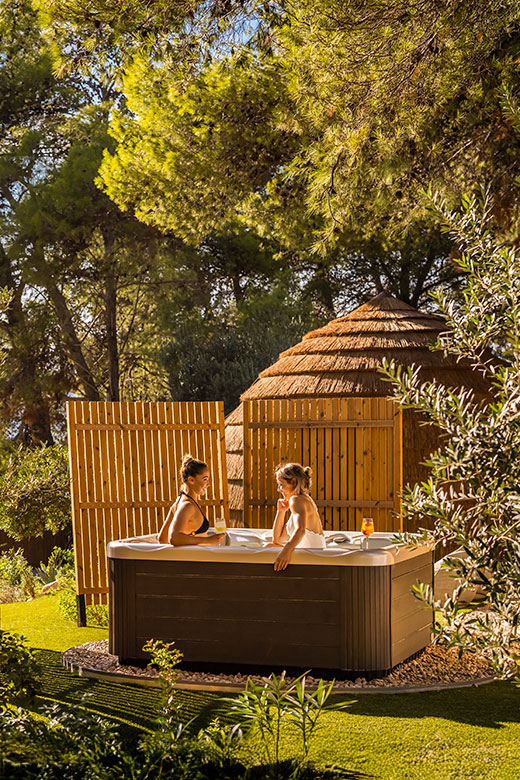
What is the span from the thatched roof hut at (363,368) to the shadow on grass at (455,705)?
401 centimetres

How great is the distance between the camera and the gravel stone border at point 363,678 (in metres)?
5.52

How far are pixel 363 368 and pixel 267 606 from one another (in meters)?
4.41

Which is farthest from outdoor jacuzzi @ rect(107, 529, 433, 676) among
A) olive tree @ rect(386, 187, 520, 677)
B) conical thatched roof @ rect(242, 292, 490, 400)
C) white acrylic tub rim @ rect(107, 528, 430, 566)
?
conical thatched roof @ rect(242, 292, 490, 400)

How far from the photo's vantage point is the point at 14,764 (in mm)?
3293

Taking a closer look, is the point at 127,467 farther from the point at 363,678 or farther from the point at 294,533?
the point at 363,678

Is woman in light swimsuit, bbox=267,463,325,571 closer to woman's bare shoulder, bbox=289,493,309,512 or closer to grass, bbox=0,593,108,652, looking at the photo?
woman's bare shoulder, bbox=289,493,309,512

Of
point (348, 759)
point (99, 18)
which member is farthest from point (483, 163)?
point (348, 759)

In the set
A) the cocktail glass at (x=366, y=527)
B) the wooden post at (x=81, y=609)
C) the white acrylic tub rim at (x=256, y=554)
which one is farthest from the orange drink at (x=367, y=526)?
the wooden post at (x=81, y=609)

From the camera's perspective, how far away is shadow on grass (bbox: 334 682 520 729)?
484 cm

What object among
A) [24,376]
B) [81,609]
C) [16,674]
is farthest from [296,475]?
[24,376]

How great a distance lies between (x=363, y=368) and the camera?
31.7 ft

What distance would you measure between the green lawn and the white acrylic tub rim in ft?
2.79

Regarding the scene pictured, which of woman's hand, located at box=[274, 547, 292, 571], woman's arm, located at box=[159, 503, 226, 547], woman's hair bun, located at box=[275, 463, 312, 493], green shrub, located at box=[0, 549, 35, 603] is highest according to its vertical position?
woman's hair bun, located at box=[275, 463, 312, 493]

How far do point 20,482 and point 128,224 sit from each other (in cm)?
989
